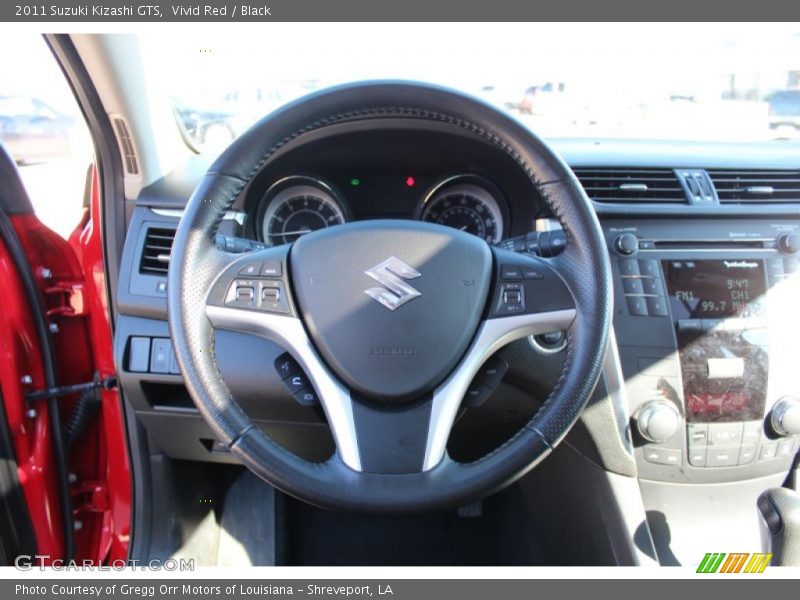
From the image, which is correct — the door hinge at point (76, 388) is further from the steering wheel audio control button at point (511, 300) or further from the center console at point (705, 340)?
the center console at point (705, 340)

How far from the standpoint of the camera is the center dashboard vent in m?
1.88

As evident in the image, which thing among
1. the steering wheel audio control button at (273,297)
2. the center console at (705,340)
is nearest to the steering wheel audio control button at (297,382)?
the steering wheel audio control button at (273,297)

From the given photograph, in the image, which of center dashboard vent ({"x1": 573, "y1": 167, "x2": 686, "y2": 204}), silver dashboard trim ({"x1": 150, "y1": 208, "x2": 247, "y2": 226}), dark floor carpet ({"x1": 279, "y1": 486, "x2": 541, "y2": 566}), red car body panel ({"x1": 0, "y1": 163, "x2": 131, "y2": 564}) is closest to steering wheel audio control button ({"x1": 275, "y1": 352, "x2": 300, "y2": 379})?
silver dashboard trim ({"x1": 150, "y1": 208, "x2": 247, "y2": 226})

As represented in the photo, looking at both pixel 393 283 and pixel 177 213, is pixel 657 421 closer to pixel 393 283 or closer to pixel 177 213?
pixel 393 283

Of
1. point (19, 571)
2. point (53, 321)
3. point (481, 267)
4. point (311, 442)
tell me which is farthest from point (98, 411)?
point (481, 267)

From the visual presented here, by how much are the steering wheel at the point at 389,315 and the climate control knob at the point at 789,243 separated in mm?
954

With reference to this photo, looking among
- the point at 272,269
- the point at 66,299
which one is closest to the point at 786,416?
the point at 272,269

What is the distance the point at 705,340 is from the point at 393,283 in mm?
Result: 1050

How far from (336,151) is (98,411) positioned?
1.19 metres

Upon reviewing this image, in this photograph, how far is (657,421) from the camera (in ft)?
5.67

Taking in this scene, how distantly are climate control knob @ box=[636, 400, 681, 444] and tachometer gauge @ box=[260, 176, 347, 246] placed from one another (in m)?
1.07

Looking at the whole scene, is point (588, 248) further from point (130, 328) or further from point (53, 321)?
point (53, 321)

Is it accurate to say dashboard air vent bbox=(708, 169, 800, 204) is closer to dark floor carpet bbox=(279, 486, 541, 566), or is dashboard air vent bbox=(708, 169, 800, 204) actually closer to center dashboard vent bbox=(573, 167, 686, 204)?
center dashboard vent bbox=(573, 167, 686, 204)

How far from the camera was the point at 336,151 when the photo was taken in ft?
6.14
